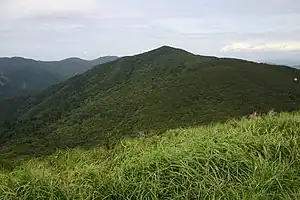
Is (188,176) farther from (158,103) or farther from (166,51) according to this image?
(166,51)

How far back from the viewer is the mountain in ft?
216

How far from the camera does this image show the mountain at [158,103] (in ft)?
216

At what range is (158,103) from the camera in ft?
272

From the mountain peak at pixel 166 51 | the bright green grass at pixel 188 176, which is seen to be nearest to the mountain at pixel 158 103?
the mountain peak at pixel 166 51

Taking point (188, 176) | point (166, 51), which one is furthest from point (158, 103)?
point (166, 51)

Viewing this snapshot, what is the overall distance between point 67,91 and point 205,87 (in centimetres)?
7650

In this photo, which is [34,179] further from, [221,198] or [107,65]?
[107,65]

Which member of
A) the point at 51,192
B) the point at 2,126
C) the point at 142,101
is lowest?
the point at 2,126

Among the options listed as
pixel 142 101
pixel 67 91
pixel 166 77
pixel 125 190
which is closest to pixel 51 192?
pixel 125 190

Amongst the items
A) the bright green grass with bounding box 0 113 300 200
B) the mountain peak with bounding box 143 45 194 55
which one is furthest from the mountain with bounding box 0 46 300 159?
the bright green grass with bounding box 0 113 300 200

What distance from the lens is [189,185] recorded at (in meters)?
3.92

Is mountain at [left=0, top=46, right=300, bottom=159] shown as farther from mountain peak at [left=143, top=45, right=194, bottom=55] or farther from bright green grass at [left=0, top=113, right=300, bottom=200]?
bright green grass at [left=0, top=113, right=300, bottom=200]

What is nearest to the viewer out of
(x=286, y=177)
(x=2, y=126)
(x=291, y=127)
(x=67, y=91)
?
(x=286, y=177)

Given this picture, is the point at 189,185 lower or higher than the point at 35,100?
higher
